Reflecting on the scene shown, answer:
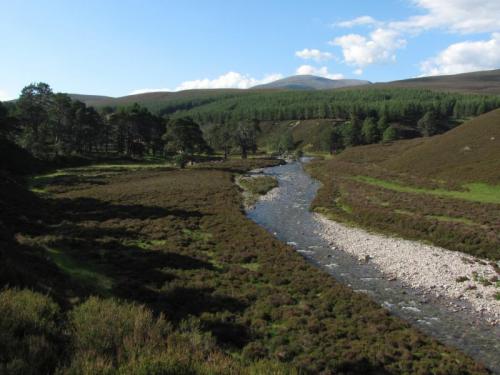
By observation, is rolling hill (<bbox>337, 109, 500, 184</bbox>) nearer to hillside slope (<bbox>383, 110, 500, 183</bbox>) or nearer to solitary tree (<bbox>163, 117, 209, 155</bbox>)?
hillside slope (<bbox>383, 110, 500, 183</bbox>)

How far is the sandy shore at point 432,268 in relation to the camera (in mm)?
21703

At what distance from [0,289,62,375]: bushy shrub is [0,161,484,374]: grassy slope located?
200cm

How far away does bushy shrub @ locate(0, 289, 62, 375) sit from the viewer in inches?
287

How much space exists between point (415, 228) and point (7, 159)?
7050 centimetres

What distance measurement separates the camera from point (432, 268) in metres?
26.4

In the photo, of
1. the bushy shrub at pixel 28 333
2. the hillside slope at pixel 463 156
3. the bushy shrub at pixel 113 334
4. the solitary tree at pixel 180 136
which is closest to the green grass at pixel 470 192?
the hillside slope at pixel 463 156

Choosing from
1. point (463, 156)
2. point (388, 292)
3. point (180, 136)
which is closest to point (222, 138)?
point (180, 136)

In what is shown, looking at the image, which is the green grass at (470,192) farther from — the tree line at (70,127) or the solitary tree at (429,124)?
the solitary tree at (429,124)

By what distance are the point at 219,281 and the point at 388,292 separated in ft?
35.4

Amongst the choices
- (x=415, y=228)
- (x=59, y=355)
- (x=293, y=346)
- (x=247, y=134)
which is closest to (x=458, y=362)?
(x=293, y=346)

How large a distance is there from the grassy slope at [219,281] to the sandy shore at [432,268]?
5.16m

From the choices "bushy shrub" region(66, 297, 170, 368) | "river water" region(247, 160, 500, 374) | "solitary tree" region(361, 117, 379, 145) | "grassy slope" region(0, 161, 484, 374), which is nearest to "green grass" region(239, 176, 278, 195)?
"river water" region(247, 160, 500, 374)

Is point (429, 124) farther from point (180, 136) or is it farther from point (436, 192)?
point (436, 192)

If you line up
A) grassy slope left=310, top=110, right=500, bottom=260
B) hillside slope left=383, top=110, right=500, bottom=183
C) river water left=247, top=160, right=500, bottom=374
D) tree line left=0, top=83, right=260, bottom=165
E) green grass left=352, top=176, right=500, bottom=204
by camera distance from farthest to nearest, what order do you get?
1. tree line left=0, top=83, right=260, bottom=165
2. hillside slope left=383, top=110, right=500, bottom=183
3. green grass left=352, top=176, right=500, bottom=204
4. grassy slope left=310, top=110, right=500, bottom=260
5. river water left=247, top=160, right=500, bottom=374
